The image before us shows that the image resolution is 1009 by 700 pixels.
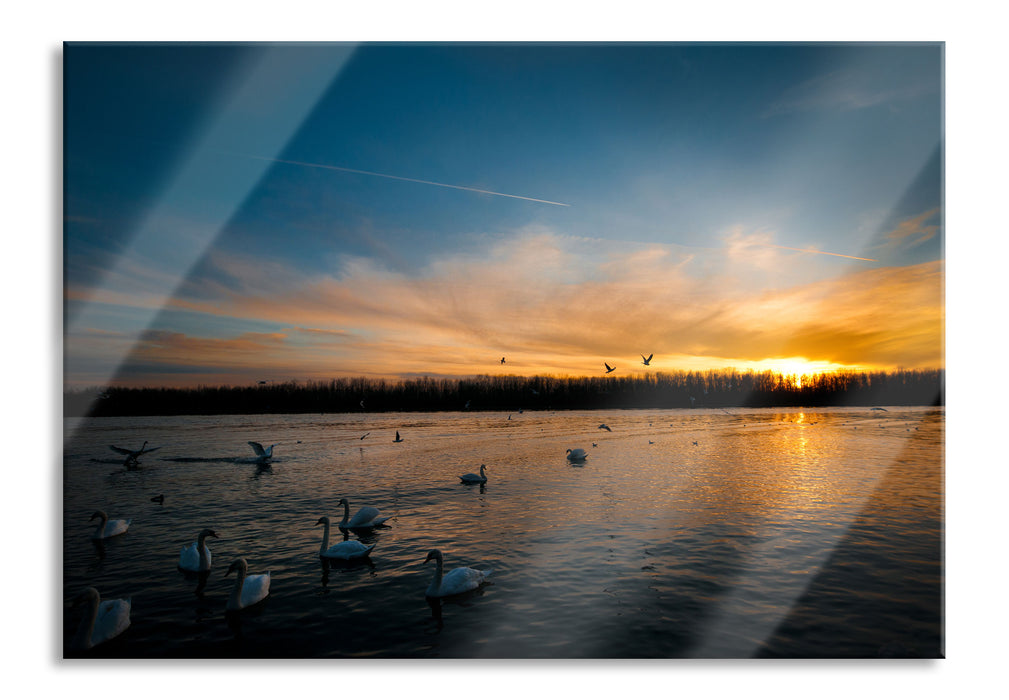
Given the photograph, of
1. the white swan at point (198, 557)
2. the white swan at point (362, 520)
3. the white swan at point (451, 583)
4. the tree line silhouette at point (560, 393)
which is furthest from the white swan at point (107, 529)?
the white swan at point (451, 583)

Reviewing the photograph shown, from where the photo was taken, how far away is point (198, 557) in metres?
6.26

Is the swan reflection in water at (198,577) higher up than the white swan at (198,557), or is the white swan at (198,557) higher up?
the white swan at (198,557)

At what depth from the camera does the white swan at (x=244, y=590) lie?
5070 mm

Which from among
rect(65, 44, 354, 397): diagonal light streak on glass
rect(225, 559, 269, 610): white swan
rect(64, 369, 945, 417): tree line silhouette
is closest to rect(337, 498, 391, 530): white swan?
rect(64, 369, 945, 417): tree line silhouette

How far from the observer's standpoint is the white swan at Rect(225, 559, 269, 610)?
507 centimetres

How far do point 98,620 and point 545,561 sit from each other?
4657 mm

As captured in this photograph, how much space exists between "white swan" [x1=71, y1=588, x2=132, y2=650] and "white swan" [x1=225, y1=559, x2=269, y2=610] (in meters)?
0.88

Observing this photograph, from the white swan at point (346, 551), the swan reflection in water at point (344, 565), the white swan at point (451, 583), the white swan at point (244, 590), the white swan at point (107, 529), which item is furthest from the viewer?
the white swan at point (107, 529)

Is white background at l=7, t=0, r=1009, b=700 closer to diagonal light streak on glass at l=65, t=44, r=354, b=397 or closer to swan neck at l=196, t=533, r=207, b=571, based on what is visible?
diagonal light streak on glass at l=65, t=44, r=354, b=397

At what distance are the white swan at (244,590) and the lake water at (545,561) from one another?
14 centimetres

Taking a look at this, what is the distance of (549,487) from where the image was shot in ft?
39.5
